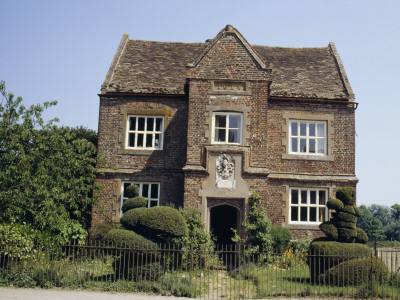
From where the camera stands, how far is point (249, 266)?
1441 cm

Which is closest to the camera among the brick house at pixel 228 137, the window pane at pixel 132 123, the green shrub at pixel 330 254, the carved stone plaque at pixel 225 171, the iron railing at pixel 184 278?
the iron railing at pixel 184 278

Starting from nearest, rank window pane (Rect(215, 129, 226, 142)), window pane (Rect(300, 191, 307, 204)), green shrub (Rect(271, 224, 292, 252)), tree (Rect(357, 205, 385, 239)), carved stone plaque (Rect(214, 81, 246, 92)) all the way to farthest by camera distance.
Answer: green shrub (Rect(271, 224, 292, 252)), window pane (Rect(215, 129, 226, 142)), carved stone plaque (Rect(214, 81, 246, 92)), window pane (Rect(300, 191, 307, 204)), tree (Rect(357, 205, 385, 239))

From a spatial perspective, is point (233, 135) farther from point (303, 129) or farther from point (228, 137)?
point (303, 129)

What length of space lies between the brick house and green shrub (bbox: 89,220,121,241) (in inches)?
21.9

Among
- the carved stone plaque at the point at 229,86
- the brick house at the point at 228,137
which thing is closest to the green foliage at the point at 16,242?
the brick house at the point at 228,137

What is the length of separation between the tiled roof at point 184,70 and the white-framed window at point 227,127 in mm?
2600

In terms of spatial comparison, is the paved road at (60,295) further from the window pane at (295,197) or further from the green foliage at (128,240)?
the window pane at (295,197)

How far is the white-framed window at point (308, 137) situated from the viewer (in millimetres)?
19734

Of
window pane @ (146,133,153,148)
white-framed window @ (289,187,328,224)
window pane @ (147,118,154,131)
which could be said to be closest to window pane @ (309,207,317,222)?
white-framed window @ (289,187,328,224)

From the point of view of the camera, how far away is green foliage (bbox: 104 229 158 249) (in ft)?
42.2

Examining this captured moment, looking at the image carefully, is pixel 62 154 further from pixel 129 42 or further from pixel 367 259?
pixel 367 259

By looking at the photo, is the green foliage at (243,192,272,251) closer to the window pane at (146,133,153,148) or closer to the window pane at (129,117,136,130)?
the window pane at (146,133,153,148)

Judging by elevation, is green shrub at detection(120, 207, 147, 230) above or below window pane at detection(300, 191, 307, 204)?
below

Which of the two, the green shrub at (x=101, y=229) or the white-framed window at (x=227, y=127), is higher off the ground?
the white-framed window at (x=227, y=127)
